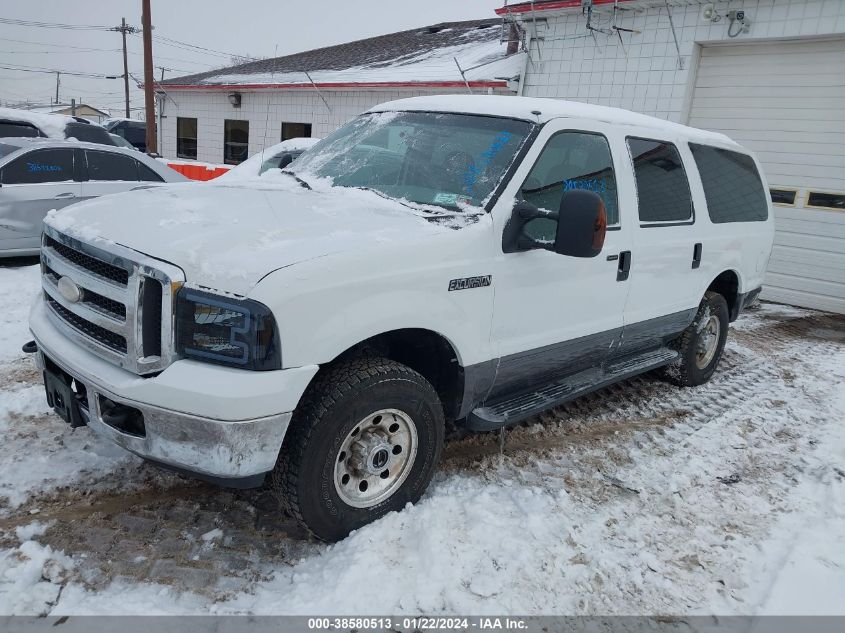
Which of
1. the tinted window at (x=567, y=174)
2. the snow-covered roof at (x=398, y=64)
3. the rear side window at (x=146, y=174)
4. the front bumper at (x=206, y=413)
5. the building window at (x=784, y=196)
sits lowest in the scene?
the front bumper at (x=206, y=413)

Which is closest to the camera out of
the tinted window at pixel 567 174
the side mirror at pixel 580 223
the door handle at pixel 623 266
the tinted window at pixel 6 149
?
the side mirror at pixel 580 223

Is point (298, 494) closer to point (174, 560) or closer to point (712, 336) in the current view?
point (174, 560)

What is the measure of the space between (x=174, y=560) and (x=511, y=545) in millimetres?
1482

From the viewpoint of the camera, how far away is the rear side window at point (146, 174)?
880 cm

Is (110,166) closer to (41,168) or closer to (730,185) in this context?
(41,168)

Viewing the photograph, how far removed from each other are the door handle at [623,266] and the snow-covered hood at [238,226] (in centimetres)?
145

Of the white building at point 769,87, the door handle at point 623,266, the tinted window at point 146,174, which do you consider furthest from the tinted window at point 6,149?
the white building at point 769,87

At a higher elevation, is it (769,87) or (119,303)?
(769,87)

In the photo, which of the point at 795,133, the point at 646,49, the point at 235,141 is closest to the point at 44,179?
the point at 646,49

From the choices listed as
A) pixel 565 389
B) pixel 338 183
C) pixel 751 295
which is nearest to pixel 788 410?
pixel 751 295

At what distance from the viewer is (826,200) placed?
29.2 ft

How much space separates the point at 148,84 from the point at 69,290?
19187 mm

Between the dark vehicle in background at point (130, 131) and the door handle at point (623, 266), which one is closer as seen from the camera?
the door handle at point (623, 266)

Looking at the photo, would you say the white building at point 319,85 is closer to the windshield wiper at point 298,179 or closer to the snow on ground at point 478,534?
the windshield wiper at point 298,179
